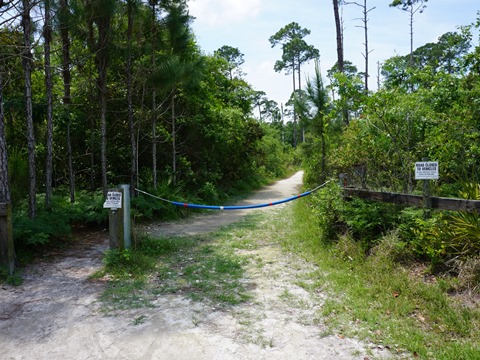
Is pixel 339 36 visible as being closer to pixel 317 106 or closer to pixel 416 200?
pixel 317 106

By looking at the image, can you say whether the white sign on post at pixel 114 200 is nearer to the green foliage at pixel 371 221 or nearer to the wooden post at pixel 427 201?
the green foliage at pixel 371 221

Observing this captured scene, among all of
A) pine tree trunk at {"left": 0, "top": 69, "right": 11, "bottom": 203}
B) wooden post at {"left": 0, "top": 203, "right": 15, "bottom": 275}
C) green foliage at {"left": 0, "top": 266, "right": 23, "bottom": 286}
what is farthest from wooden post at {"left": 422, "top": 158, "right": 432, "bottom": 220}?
pine tree trunk at {"left": 0, "top": 69, "right": 11, "bottom": 203}

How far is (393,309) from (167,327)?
2.38 meters

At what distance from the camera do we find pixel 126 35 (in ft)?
35.7

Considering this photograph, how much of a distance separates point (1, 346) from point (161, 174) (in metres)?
10.6

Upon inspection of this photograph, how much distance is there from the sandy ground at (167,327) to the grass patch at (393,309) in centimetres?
23

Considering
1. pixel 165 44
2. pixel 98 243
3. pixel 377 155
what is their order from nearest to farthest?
pixel 377 155 < pixel 98 243 < pixel 165 44

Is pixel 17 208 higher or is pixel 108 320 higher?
pixel 17 208

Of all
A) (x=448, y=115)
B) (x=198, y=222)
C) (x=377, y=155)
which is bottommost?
(x=198, y=222)

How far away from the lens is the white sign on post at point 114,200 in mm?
5738

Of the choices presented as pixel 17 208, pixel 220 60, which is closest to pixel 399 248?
pixel 17 208

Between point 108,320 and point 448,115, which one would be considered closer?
point 108,320

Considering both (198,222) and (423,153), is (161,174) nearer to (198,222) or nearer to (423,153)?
(198,222)

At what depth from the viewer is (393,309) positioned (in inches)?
152
